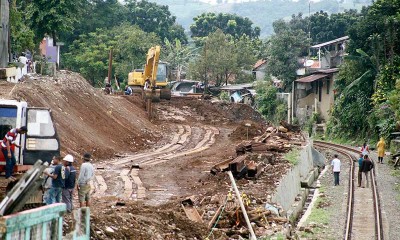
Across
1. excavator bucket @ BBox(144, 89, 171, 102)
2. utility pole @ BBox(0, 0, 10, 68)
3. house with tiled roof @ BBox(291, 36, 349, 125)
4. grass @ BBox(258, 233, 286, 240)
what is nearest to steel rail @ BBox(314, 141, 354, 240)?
grass @ BBox(258, 233, 286, 240)

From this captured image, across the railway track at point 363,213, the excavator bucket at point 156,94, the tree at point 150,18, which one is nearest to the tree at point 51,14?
the excavator bucket at point 156,94

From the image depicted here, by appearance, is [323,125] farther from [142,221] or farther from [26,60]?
[142,221]

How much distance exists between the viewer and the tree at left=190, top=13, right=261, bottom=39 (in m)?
99.0

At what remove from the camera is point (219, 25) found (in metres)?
99.1

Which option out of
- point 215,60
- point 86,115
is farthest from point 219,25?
point 86,115

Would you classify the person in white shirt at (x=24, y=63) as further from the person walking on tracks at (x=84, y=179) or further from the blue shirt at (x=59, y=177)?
the blue shirt at (x=59, y=177)

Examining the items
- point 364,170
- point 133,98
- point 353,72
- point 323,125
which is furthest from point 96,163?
point 323,125

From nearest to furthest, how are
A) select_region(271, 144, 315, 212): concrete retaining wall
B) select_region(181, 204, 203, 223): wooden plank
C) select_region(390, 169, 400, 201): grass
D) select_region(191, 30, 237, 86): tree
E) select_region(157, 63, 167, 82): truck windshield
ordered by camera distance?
1. select_region(181, 204, 203, 223): wooden plank
2. select_region(271, 144, 315, 212): concrete retaining wall
3. select_region(390, 169, 400, 201): grass
4. select_region(157, 63, 167, 82): truck windshield
5. select_region(191, 30, 237, 86): tree

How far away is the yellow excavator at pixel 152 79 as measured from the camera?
47.8 metres

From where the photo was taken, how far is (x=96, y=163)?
27.6 metres

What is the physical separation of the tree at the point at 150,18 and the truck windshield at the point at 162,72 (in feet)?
110

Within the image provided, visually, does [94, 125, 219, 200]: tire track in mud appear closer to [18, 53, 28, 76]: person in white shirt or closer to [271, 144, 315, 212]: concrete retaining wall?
[271, 144, 315, 212]: concrete retaining wall

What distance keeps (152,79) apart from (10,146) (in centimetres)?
3255

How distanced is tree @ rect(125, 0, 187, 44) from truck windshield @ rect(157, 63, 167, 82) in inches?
1321
